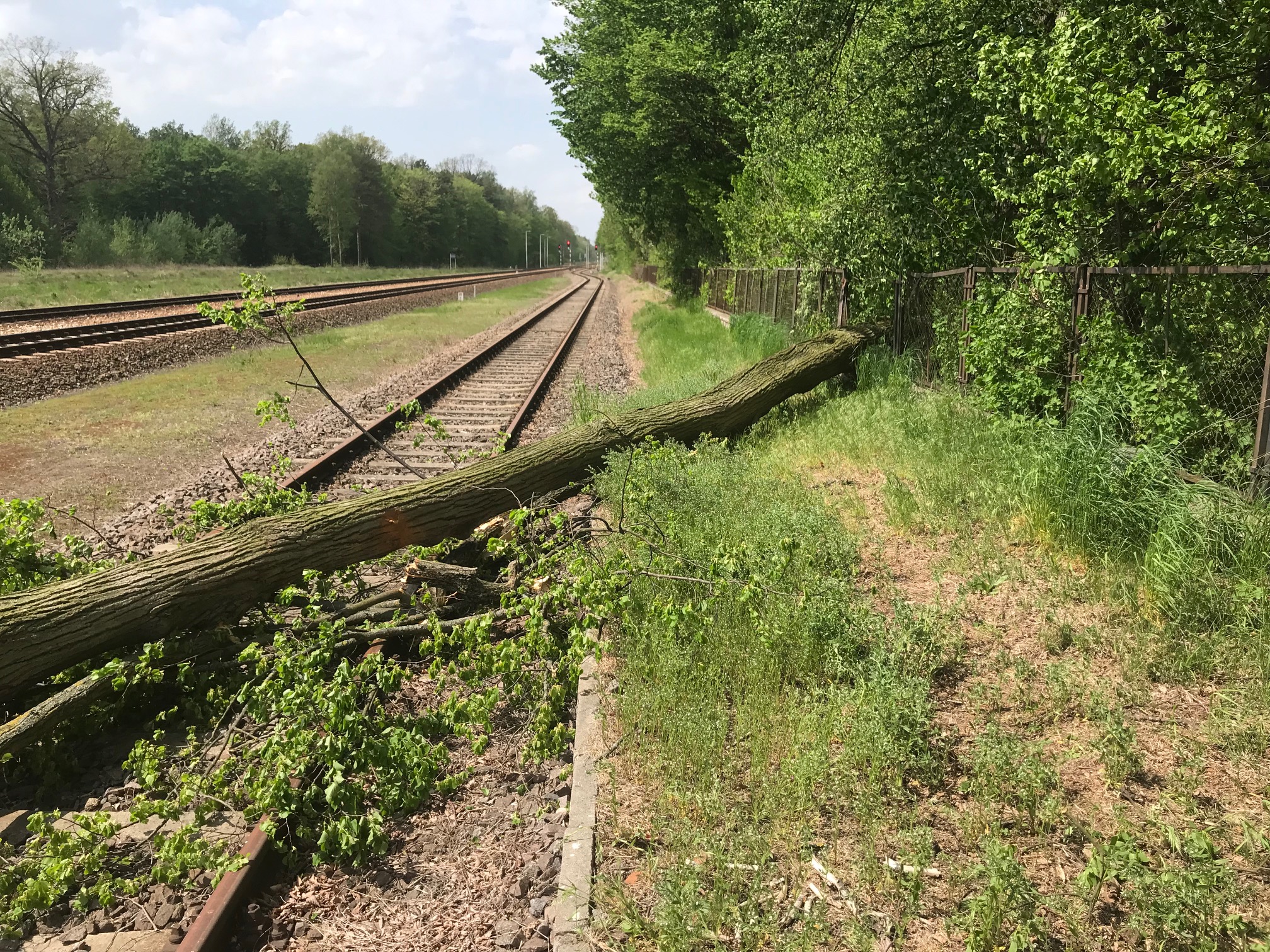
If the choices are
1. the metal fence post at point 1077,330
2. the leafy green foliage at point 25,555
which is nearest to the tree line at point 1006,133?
the metal fence post at point 1077,330

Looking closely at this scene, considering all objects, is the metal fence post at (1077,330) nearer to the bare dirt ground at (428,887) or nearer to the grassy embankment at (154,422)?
the bare dirt ground at (428,887)

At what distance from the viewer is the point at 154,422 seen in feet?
40.2

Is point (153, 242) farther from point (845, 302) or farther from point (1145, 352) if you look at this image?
point (1145, 352)

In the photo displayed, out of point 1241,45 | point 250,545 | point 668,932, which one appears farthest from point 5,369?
point 1241,45

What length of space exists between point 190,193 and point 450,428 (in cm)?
7849

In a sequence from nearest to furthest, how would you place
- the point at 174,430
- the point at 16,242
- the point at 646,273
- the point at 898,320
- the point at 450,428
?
the point at 174,430
the point at 450,428
the point at 898,320
the point at 16,242
the point at 646,273

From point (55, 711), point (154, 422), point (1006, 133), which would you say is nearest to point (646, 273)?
point (154, 422)

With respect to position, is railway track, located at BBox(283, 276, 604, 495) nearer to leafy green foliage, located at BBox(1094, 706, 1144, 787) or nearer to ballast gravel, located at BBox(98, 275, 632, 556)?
ballast gravel, located at BBox(98, 275, 632, 556)

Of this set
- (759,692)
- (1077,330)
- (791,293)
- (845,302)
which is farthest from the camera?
(791,293)

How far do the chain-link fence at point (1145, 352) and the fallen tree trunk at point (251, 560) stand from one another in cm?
396

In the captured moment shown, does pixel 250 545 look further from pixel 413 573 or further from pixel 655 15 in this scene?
pixel 655 15

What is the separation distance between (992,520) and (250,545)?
5.06 meters

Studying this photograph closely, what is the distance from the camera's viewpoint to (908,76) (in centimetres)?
1063

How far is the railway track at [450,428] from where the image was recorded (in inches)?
354
